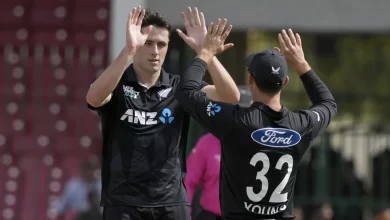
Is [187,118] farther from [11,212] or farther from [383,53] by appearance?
[383,53]

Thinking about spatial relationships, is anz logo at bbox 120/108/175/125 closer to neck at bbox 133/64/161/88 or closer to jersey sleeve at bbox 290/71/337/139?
neck at bbox 133/64/161/88

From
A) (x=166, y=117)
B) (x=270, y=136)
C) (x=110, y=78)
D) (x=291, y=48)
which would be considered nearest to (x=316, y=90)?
(x=291, y=48)

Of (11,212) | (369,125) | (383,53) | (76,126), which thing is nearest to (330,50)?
(383,53)

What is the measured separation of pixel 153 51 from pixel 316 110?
43.0 inches

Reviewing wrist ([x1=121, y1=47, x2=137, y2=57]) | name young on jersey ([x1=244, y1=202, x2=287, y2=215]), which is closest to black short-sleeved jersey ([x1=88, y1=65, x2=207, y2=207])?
wrist ([x1=121, y1=47, x2=137, y2=57])

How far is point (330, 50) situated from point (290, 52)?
30.3 ft

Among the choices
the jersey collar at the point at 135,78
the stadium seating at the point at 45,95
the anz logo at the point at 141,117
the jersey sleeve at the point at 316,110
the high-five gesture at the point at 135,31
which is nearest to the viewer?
the jersey sleeve at the point at 316,110

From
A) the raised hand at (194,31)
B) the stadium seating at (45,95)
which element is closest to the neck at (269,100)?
the raised hand at (194,31)

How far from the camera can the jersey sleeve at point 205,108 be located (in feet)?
16.0

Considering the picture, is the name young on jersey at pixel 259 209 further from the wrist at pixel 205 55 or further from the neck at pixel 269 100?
the wrist at pixel 205 55

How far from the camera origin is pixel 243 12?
10.5m

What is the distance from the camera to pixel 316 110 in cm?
511

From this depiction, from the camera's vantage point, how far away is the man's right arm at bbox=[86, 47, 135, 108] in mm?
5188

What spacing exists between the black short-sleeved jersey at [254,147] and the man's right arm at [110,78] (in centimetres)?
42
